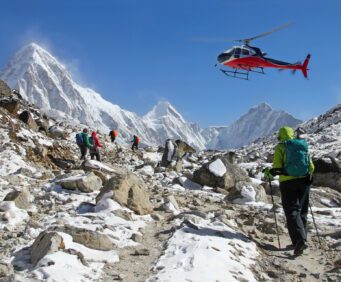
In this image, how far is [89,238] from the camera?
823cm

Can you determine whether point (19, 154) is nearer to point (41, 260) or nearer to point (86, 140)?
point (86, 140)

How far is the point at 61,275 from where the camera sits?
659 cm

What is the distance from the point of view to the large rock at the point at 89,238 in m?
8.17

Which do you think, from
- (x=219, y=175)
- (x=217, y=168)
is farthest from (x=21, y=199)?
(x=217, y=168)

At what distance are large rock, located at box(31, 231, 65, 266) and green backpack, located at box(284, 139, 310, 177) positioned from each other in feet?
15.2

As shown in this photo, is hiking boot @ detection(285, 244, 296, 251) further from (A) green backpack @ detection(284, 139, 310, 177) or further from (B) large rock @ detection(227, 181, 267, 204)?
(B) large rock @ detection(227, 181, 267, 204)

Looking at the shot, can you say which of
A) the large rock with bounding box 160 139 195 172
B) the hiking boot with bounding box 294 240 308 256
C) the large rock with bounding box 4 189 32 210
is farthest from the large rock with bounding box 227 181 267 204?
the large rock with bounding box 160 139 195 172

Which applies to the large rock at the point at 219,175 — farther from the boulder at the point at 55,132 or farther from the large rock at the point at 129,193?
the boulder at the point at 55,132

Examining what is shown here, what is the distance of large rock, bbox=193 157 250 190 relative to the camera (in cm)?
1811

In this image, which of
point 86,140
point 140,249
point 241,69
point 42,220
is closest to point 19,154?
point 86,140

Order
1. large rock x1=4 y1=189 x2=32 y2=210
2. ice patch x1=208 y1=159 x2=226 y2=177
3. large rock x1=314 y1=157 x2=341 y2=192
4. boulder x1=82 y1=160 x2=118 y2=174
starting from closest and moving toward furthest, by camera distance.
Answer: large rock x1=4 y1=189 x2=32 y2=210
boulder x1=82 y1=160 x2=118 y2=174
ice patch x1=208 y1=159 x2=226 y2=177
large rock x1=314 y1=157 x2=341 y2=192

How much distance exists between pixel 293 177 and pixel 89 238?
13.7 feet

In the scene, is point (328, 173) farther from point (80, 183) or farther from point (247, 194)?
point (80, 183)

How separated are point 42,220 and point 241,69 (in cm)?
2470
